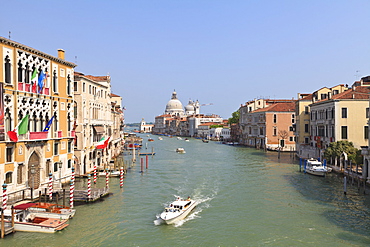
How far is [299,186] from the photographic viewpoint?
22.3 metres

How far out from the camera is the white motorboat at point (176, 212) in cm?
1469

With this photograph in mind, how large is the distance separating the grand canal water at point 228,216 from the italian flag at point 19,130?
14.8ft

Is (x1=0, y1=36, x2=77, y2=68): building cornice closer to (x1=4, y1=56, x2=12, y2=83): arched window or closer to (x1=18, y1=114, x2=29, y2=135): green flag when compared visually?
(x1=4, y1=56, x2=12, y2=83): arched window

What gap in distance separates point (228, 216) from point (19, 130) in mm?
10590

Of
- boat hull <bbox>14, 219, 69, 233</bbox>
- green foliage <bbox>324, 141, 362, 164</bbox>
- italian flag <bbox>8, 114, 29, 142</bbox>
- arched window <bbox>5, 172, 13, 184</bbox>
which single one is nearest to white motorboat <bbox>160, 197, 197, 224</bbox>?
boat hull <bbox>14, 219, 69, 233</bbox>

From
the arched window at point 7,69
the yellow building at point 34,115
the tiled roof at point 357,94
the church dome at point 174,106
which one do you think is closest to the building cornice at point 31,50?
the yellow building at point 34,115

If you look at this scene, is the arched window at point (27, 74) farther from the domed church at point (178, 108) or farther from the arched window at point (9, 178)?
the domed church at point (178, 108)

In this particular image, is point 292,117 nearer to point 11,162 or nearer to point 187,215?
point 187,215

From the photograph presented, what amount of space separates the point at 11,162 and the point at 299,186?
16.9 m

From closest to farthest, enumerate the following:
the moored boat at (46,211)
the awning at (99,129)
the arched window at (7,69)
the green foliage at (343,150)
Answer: the moored boat at (46,211)
the arched window at (7,69)
the green foliage at (343,150)
the awning at (99,129)

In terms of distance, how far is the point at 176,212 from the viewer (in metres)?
15.2

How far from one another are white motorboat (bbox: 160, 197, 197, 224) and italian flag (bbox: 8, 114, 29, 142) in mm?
7723

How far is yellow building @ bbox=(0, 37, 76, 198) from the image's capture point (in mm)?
15852

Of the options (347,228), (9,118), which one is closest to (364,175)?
(347,228)
